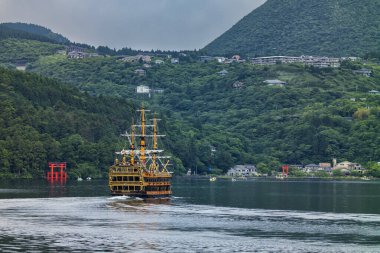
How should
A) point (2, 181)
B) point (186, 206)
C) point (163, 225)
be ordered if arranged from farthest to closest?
point (2, 181), point (186, 206), point (163, 225)

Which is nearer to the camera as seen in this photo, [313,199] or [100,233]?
[100,233]

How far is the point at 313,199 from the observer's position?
495ft

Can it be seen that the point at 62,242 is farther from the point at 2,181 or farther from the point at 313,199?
the point at 2,181

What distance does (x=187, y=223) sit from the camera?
106 metres

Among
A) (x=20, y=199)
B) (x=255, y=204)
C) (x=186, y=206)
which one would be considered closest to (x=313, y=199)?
(x=255, y=204)

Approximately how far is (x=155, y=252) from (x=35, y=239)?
1242 cm

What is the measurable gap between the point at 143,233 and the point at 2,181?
10377 centimetres

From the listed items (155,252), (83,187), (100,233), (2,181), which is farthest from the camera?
(2,181)

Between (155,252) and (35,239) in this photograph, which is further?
(35,239)

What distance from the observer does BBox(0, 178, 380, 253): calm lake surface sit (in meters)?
86.8

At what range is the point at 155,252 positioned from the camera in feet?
270

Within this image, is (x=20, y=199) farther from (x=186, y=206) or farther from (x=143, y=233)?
(x=143, y=233)

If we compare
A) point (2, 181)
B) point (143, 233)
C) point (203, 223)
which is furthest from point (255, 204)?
point (2, 181)

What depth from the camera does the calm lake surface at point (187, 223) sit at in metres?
86.8
